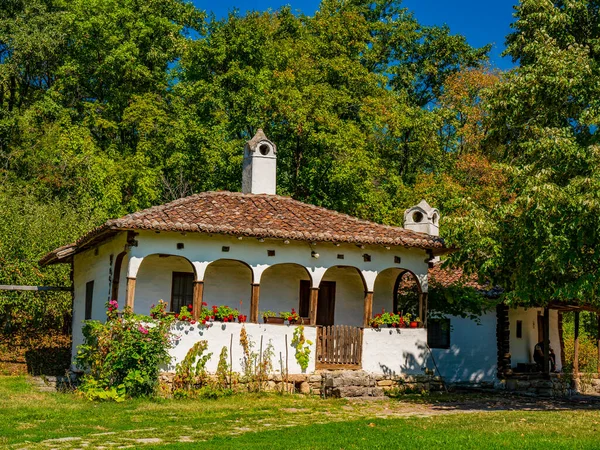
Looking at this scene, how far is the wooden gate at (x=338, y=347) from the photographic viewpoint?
2064 centimetres

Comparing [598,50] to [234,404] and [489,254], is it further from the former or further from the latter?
[234,404]

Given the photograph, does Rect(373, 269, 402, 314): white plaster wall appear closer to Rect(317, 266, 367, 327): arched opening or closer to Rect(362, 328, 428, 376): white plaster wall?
Rect(317, 266, 367, 327): arched opening

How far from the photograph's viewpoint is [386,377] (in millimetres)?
21203

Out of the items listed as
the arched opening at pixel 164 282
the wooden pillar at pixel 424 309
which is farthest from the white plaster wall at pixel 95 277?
the wooden pillar at pixel 424 309

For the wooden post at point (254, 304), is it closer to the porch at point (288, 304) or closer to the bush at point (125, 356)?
the porch at point (288, 304)

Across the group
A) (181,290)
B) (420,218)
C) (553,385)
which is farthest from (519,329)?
(181,290)

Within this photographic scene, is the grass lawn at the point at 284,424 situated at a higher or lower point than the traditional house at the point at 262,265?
lower

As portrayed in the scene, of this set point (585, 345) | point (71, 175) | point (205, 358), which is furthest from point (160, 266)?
point (585, 345)

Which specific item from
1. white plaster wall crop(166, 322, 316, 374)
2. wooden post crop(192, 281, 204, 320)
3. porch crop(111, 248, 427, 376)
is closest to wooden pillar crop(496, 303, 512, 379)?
porch crop(111, 248, 427, 376)

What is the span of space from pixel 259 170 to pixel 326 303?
13.7 feet

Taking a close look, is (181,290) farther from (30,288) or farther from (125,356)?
(30,288)

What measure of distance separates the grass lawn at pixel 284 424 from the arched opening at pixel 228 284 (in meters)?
3.42

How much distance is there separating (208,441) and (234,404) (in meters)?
5.27

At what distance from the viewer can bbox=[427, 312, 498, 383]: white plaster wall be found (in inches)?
998
